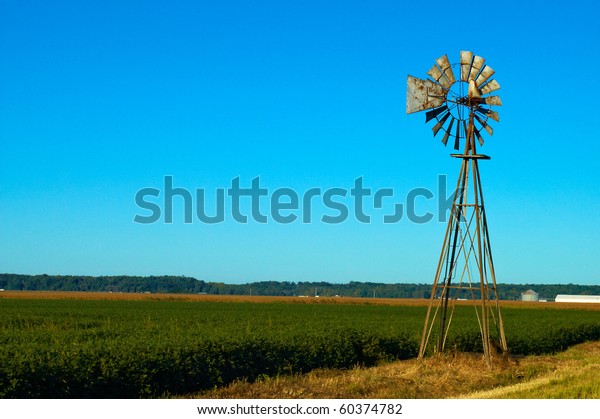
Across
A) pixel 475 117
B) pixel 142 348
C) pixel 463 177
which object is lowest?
pixel 142 348

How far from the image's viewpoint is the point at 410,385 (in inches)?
694

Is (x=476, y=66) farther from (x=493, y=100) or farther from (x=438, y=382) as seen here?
(x=438, y=382)

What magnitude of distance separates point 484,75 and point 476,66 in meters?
0.36

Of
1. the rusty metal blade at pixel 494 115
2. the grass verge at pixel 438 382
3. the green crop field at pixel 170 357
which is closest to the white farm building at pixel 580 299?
the green crop field at pixel 170 357

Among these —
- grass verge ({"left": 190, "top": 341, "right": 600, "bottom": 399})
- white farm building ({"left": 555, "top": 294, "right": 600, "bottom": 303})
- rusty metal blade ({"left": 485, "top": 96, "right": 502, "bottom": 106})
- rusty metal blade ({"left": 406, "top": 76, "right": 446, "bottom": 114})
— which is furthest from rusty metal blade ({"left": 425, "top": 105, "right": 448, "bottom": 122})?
white farm building ({"left": 555, "top": 294, "right": 600, "bottom": 303})

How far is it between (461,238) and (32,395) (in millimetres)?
12277

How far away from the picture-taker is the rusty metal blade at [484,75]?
68.3 feet

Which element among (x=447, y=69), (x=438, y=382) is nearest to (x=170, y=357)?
(x=438, y=382)

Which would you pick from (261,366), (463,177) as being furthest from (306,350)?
(463,177)

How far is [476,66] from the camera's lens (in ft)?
68.1

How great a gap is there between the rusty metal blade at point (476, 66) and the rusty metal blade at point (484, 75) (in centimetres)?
12

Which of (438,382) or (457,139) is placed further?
(457,139)

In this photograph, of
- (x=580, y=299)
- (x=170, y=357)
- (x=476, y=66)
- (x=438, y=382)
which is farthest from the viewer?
(x=580, y=299)

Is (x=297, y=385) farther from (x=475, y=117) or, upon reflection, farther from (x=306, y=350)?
(x=475, y=117)
